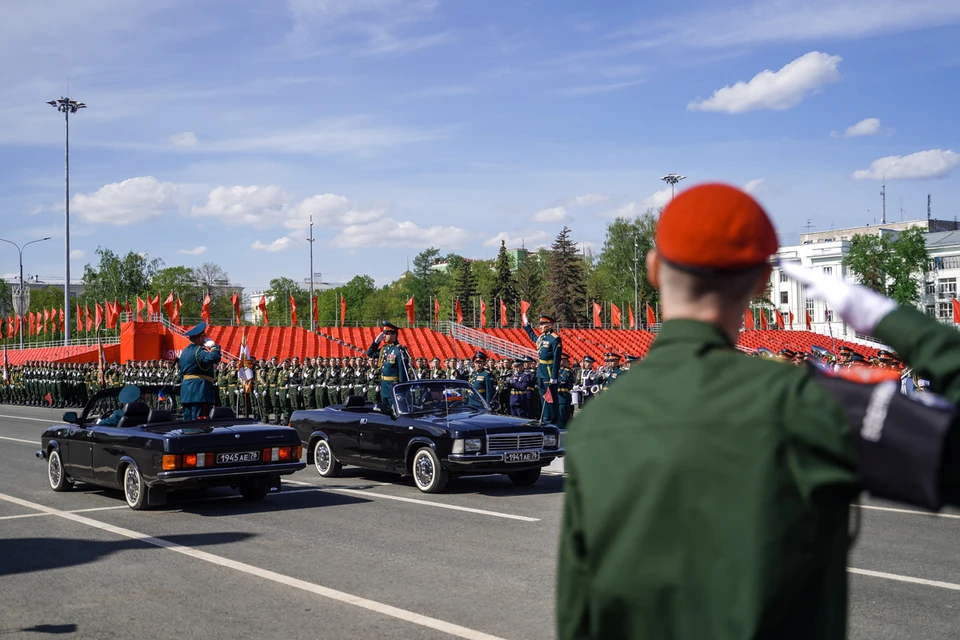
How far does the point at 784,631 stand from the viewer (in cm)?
178

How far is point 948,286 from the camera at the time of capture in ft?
367

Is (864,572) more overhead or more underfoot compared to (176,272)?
more underfoot

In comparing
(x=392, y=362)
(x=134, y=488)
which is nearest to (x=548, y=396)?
(x=392, y=362)

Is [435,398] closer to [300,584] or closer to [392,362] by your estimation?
[392,362]

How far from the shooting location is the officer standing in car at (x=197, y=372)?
44.9ft

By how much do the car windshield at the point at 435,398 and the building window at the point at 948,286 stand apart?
110 metres

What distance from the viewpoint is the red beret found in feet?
6.17

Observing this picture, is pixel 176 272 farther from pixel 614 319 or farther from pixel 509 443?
pixel 509 443

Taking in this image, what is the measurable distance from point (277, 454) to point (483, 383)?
16.0 metres

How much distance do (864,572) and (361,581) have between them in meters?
4.00

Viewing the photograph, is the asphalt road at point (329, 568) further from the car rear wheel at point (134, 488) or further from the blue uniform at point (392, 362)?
the blue uniform at point (392, 362)

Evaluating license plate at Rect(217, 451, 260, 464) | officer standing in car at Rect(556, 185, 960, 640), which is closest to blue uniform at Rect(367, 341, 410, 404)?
license plate at Rect(217, 451, 260, 464)

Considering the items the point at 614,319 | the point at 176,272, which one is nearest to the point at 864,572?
the point at 614,319

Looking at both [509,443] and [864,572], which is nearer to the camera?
[864,572]
